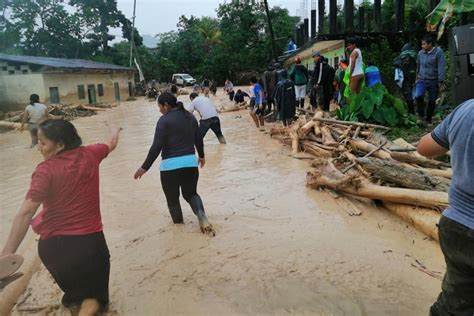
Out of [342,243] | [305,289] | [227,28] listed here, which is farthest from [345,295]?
[227,28]

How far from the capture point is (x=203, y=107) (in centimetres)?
990

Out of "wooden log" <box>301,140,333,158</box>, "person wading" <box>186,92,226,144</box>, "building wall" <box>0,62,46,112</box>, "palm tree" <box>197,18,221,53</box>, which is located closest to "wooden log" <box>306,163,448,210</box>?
"wooden log" <box>301,140,333,158</box>

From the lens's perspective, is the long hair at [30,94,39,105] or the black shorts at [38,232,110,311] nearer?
the black shorts at [38,232,110,311]

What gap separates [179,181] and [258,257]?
1.31 m

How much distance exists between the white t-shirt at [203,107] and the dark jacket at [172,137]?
4199 millimetres

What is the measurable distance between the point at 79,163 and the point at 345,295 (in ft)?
7.80

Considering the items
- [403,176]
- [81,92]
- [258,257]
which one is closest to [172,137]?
[258,257]

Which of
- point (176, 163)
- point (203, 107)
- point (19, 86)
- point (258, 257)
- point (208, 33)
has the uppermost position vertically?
point (208, 33)

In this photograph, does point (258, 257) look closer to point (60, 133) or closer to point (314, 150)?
point (60, 133)

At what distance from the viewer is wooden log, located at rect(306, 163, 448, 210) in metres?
4.85

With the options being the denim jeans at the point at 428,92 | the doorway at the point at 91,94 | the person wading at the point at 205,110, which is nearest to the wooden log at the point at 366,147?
the denim jeans at the point at 428,92

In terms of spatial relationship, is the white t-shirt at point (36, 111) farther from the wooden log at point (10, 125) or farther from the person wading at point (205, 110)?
the wooden log at point (10, 125)

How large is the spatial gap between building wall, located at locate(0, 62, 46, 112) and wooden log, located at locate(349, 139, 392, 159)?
832 inches

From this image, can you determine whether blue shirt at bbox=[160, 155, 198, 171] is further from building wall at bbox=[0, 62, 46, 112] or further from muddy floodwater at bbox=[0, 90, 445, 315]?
building wall at bbox=[0, 62, 46, 112]
